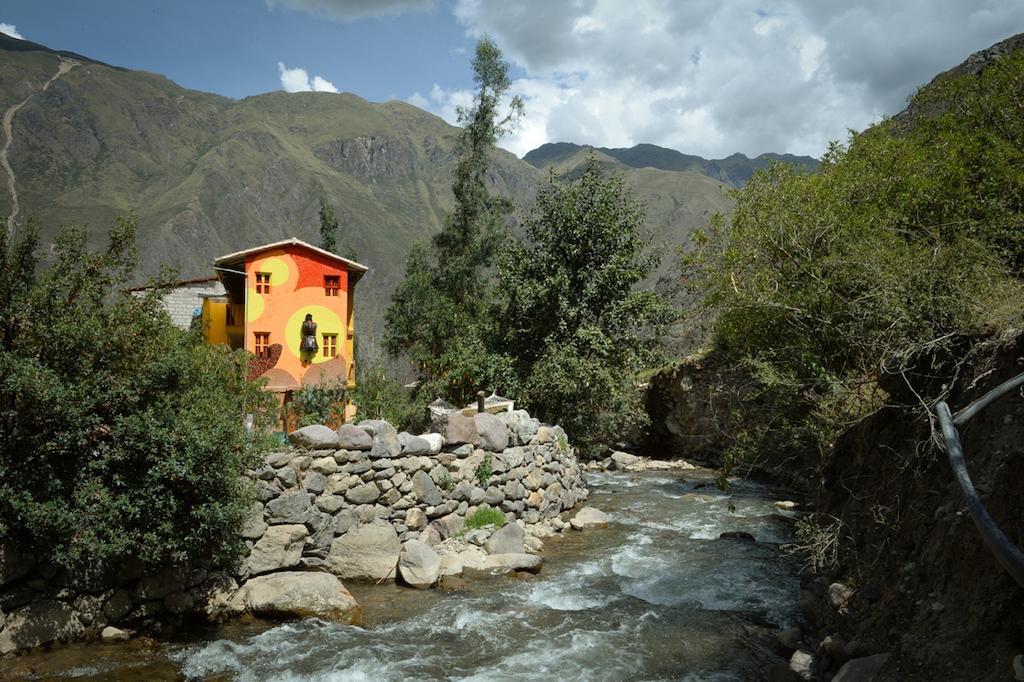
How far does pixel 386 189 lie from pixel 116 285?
12095 centimetres

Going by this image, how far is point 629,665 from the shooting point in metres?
7.22

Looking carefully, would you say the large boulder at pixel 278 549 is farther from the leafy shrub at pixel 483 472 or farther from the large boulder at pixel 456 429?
the leafy shrub at pixel 483 472

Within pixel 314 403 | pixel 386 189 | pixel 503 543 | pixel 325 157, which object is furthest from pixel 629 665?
pixel 325 157

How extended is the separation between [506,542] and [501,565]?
71 cm

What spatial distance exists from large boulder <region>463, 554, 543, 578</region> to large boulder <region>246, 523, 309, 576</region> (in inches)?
101

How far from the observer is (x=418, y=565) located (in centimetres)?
Answer: 991

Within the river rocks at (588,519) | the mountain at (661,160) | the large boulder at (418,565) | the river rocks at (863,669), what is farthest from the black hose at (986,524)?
the mountain at (661,160)

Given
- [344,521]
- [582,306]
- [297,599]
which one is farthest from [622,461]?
[297,599]

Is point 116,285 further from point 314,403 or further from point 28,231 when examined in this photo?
point 314,403

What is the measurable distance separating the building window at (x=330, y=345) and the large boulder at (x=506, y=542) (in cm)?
1281

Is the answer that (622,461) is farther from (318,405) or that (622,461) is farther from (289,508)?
(289,508)

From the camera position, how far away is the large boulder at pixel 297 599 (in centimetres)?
848

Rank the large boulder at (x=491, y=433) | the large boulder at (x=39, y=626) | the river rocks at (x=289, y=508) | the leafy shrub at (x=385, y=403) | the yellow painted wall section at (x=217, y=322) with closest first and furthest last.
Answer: the large boulder at (x=39, y=626), the river rocks at (x=289, y=508), the large boulder at (x=491, y=433), the leafy shrub at (x=385, y=403), the yellow painted wall section at (x=217, y=322)

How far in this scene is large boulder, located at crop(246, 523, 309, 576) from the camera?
30.6 feet
